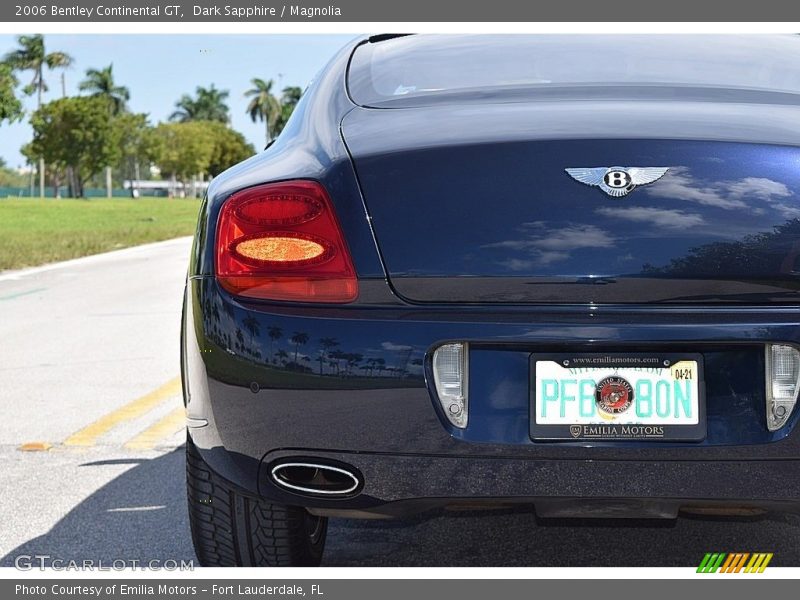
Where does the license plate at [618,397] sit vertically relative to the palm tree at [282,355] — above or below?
below

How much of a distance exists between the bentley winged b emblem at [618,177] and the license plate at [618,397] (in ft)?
1.20

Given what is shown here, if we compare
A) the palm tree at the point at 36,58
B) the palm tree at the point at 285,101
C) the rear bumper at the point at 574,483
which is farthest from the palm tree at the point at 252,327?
the palm tree at the point at 285,101

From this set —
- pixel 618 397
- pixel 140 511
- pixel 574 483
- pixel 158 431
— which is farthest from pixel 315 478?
pixel 158 431

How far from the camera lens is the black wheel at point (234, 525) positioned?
3.06 m

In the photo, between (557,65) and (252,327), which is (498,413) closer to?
(252,327)

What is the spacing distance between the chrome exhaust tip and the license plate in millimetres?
422

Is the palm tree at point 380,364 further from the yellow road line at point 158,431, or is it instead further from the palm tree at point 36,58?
the palm tree at point 36,58

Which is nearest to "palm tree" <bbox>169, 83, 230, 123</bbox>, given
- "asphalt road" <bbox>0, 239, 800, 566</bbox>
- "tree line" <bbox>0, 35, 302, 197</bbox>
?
"tree line" <bbox>0, 35, 302, 197</bbox>

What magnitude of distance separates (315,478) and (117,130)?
97.7 meters

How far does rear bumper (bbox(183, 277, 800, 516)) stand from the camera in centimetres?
262

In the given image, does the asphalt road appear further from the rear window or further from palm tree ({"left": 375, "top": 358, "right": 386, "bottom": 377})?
the rear window

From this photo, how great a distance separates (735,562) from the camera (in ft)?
11.7

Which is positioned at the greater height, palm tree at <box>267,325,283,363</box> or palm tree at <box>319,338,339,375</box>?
palm tree at <box>267,325,283,363</box>

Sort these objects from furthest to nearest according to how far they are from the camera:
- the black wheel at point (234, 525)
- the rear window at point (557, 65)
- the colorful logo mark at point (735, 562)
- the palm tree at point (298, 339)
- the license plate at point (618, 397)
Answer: the colorful logo mark at point (735, 562) < the rear window at point (557, 65) < the black wheel at point (234, 525) < the palm tree at point (298, 339) < the license plate at point (618, 397)
